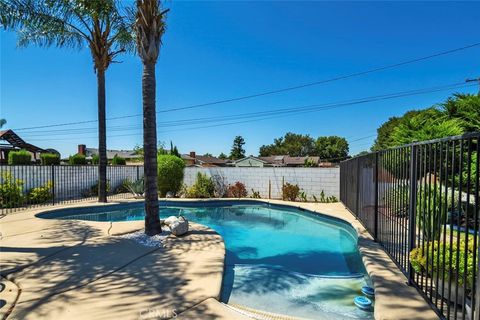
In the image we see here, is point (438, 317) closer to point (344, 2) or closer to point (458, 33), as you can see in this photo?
point (344, 2)

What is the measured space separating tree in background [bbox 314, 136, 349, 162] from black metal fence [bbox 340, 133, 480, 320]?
2441 inches

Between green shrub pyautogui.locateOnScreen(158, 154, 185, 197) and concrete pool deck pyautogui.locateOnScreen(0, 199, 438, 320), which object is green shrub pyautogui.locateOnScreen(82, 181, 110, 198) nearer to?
green shrub pyautogui.locateOnScreen(158, 154, 185, 197)

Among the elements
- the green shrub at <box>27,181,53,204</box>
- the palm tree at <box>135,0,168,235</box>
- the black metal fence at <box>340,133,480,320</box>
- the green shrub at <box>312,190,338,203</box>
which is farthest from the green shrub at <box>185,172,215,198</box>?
the black metal fence at <box>340,133,480,320</box>

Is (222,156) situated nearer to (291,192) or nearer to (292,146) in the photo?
(292,146)

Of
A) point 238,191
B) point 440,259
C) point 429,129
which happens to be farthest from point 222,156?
point 440,259

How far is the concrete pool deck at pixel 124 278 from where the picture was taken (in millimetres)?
3125

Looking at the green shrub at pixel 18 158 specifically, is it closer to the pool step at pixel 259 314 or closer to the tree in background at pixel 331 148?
the pool step at pixel 259 314

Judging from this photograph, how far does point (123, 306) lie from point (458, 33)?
16294 millimetres

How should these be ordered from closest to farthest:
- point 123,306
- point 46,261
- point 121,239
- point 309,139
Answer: point 123,306, point 46,261, point 121,239, point 309,139

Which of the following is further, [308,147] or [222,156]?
[222,156]

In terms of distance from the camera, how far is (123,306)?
3223 millimetres

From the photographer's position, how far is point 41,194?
1181 centimetres

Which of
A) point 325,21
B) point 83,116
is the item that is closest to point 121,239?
point 325,21

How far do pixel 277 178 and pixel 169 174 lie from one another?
17.8 feet
